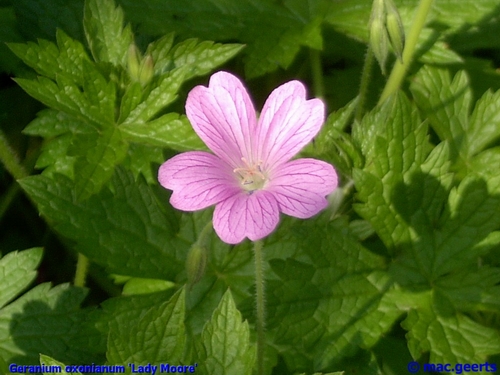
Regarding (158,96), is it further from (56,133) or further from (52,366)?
(52,366)

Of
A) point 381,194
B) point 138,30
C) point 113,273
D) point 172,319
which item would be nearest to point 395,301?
point 381,194

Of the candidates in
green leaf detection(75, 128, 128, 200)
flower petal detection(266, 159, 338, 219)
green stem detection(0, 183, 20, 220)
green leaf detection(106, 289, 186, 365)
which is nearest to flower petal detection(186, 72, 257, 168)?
flower petal detection(266, 159, 338, 219)

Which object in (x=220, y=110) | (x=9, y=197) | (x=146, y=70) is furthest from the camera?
(x=9, y=197)

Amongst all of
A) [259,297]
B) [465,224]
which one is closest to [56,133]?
[259,297]

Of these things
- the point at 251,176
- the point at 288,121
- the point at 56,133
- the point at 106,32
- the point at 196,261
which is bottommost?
the point at 196,261

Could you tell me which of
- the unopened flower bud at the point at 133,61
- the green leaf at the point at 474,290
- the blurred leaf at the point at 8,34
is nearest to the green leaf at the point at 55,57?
the unopened flower bud at the point at 133,61

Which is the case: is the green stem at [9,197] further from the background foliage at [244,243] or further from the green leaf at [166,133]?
the green leaf at [166,133]

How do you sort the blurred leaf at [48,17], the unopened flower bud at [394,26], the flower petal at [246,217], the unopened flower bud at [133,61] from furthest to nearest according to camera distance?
1. the blurred leaf at [48,17]
2. the unopened flower bud at [133,61]
3. the unopened flower bud at [394,26]
4. the flower petal at [246,217]

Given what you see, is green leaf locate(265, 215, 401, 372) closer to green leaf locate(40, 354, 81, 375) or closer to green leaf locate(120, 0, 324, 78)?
green leaf locate(40, 354, 81, 375)

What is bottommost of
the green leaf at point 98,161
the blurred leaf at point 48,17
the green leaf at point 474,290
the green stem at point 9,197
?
the green leaf at point 474,290
